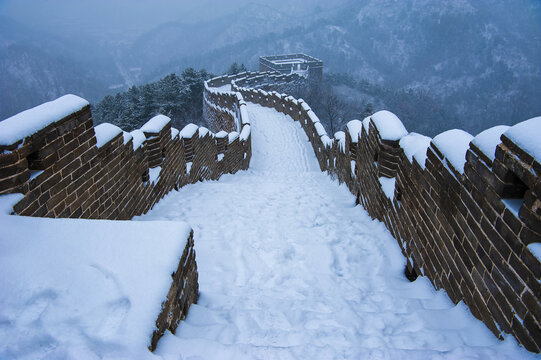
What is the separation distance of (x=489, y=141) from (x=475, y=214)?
1.54 feet

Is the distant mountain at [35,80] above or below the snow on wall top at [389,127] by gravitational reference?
below

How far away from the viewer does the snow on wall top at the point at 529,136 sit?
170 cm

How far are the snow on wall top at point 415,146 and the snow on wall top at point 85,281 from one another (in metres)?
2.16

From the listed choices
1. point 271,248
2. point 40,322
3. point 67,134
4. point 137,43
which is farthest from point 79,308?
point 137,43

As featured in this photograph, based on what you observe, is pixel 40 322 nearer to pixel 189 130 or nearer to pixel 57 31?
pixel 189 130

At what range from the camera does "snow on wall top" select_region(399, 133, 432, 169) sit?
3234mm

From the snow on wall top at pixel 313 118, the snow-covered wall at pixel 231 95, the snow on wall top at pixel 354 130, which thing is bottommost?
the snow-covered wall at pixel 231 95

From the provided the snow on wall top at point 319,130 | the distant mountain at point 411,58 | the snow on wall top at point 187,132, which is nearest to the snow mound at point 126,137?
the snow on wall top at point 187,132

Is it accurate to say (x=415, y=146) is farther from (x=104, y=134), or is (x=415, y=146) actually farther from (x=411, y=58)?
(x=411, y=58)

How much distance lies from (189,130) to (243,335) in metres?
5.07

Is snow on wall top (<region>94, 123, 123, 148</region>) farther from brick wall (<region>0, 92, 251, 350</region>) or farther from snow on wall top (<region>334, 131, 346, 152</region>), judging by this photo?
snow on wall top (<region>334, 131, 346, 152</region>)

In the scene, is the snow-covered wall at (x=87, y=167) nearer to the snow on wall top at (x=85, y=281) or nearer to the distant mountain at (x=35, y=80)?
the snow on wall top at (x=85, y=281)

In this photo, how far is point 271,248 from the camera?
3.74 metres

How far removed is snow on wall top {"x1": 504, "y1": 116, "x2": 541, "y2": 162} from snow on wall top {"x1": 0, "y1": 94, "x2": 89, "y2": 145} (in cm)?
315
